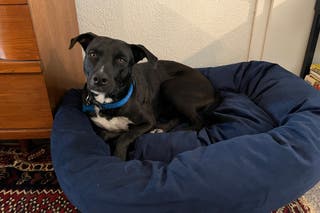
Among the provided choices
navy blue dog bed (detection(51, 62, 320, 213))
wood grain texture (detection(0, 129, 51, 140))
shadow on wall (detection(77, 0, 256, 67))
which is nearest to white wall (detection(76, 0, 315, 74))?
shadow on wall (detection(77, 0, 256, 67))

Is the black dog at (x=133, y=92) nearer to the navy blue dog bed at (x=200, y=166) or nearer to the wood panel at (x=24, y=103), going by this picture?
the navy blue dog bed at (x=200, y=166)

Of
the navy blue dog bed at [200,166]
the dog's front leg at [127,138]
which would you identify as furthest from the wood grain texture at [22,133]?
the dog's front leg at [127,138]

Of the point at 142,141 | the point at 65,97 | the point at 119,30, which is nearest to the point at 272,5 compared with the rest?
the point at 119,30

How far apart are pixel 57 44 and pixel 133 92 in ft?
1.51

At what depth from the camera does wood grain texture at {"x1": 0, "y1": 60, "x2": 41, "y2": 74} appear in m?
1.23

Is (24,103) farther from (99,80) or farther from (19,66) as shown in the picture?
(99,80)

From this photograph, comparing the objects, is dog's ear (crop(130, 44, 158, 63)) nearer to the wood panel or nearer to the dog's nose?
the dog's nose

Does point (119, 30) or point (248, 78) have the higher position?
point (119, 30)

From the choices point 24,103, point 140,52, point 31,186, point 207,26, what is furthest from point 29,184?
point 207,26

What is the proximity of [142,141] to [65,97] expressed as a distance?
0.51 metres

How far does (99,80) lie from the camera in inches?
45.6

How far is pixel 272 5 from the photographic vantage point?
6.28 ft

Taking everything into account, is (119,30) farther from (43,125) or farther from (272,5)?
(272,5)

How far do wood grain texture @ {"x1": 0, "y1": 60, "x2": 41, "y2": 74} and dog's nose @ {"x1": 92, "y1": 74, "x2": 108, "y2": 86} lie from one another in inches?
10.7
